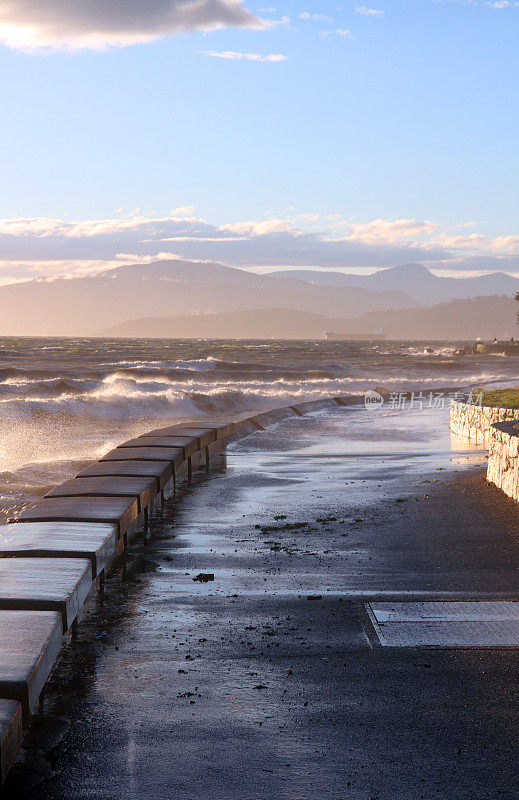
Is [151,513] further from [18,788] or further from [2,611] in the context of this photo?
[18,788]

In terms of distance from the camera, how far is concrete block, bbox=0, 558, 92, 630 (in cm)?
445

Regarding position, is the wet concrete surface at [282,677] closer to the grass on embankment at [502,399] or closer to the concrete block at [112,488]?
the concrete block at [112,488]

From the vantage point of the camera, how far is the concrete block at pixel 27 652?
3.48 metres

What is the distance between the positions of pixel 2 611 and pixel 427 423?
17000 millimetres

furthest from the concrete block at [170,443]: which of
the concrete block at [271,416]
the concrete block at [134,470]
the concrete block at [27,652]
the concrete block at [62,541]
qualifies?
the concrete block at [271,416]

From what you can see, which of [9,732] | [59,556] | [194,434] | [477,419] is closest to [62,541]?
[59,556]

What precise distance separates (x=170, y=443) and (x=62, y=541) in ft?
17.8

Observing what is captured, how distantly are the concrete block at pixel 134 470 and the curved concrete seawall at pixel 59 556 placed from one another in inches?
0.4

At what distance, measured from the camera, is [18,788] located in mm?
3396

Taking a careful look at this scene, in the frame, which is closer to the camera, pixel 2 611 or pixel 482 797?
pixel 482 797

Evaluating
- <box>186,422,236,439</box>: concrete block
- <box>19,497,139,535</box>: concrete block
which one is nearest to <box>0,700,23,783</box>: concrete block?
<box>19,497,139,535</box>: concrete block

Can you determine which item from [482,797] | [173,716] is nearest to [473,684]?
[482,797]

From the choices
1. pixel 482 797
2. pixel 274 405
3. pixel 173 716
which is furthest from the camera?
pixel 274 405

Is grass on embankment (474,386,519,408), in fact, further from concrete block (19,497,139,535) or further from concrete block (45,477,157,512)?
concrete block (19,497,139,535)
